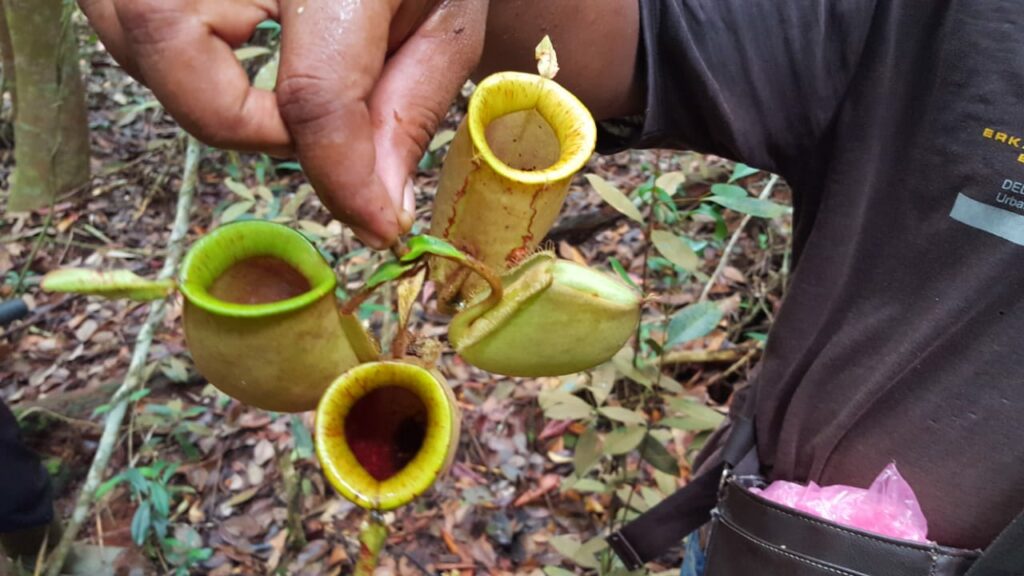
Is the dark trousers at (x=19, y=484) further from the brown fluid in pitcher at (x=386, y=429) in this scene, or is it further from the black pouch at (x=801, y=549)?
the black pouch at (x=801, y=549)

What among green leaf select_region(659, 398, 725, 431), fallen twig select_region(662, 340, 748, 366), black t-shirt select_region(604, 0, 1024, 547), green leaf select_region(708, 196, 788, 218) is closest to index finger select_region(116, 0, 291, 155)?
black t-shirt select_region(604, 0, 1024, 547)

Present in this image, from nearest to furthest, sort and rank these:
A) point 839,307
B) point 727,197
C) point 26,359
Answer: point 839,307
point 727,197
point 26,359

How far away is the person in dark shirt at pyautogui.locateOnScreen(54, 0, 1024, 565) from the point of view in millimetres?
739

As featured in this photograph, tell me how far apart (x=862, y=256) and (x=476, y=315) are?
2.11 ft

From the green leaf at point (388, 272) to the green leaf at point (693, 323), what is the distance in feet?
2.87

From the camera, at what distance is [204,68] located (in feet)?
2.33

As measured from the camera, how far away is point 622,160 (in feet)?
12.5

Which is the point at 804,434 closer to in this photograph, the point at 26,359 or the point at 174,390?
the point at 174,390

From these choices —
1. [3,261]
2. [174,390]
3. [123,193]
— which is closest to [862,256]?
[174,390]

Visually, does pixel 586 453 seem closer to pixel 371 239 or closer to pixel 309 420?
pixel 371 239

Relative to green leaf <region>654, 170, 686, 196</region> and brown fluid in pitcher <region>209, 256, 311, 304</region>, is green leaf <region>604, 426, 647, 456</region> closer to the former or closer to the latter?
green leaf <region>654, 170, 686, 196</region>

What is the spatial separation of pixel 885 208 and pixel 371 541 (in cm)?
89

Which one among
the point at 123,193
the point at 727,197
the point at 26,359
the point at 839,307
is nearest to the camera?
the point at 839,307

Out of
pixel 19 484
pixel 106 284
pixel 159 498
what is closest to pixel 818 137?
pixel 106 284
